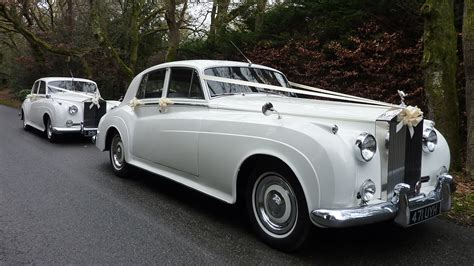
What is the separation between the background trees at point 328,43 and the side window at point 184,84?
3.59m

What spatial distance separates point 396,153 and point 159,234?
2356 mm

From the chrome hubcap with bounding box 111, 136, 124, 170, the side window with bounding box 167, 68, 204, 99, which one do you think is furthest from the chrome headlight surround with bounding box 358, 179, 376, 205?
the chrome hubcap with bounding box 111, 136, 124, 170

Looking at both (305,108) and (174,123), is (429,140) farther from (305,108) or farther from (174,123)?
(174,123)

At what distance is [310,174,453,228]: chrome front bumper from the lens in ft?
10.4

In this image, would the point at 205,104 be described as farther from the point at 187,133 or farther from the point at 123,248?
the point at 123,248

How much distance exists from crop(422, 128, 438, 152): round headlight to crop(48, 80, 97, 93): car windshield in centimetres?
969

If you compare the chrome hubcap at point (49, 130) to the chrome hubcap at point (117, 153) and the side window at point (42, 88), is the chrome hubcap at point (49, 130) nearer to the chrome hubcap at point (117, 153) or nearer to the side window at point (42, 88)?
the side window at point (42, 88)

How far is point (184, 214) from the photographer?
15.6 feet

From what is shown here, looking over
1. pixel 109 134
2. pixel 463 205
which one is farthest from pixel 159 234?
pixel 463 205

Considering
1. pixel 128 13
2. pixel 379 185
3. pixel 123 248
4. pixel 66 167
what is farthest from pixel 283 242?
pixel 128 13

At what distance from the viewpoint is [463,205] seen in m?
4.82

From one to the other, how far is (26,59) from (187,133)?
2336 cm

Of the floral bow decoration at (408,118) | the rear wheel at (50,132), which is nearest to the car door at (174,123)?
the floral bow decoration at (408,118)

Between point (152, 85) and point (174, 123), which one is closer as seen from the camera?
point (174, 123)
